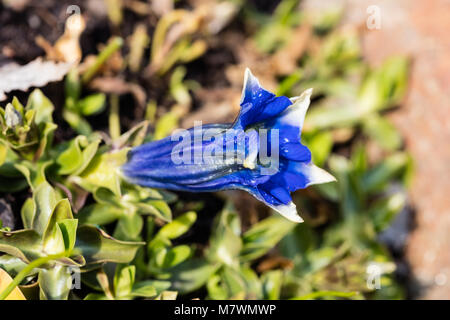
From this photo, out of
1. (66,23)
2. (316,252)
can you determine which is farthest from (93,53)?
(316,252)

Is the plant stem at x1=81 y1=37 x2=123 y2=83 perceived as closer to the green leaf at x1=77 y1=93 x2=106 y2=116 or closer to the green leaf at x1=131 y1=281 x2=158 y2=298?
the green leaf at x1=77 y1=93 x2=106 y2=116

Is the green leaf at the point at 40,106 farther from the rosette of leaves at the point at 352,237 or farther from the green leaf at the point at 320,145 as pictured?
the green leaf at the point at 320,145


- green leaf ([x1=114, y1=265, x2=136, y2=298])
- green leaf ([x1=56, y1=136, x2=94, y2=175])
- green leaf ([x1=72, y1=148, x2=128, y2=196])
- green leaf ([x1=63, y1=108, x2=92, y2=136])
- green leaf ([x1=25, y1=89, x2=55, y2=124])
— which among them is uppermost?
green leaf ([x1=63, y1=108, x2=92, y2=136])

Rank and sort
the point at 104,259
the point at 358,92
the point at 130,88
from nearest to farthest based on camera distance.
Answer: the point at 104,259 < the point at 130,88 < the point at 358,92

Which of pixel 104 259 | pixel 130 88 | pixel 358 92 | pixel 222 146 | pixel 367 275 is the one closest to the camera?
pixel 222 146

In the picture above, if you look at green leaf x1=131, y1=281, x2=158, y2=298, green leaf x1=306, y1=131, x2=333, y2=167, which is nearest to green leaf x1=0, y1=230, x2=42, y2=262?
green leaf x1=131, y1=281, x2=158, y2=298

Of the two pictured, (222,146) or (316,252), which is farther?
(316,252)

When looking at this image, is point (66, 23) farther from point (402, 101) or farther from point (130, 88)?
point (402, 101)
